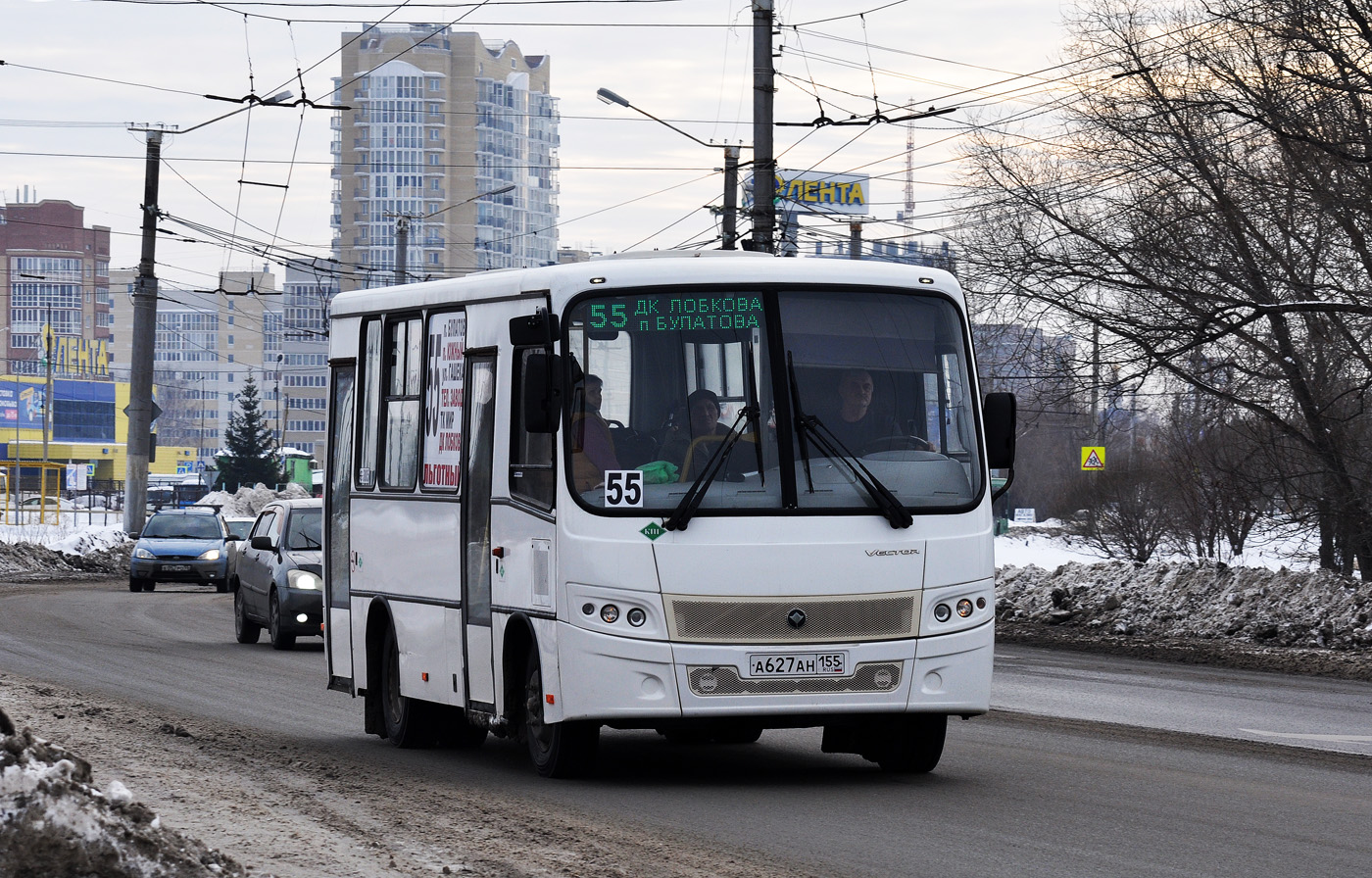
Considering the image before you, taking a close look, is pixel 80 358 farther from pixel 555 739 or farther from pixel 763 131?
pixel 555 739

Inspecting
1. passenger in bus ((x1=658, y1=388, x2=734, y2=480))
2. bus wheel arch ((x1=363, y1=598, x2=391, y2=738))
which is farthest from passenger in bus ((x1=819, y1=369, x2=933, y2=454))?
bus wheel arch ((x1=363, y1=598, x2=391, y2=738))

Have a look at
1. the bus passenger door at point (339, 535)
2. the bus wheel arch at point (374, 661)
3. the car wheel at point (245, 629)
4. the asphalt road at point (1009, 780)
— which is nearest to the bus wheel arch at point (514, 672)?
the asphalt road at point (1009, 780)

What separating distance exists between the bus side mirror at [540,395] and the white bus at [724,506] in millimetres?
11

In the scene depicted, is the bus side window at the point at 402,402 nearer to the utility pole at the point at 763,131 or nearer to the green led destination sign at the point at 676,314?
the green led destination sign at the point at 676,314

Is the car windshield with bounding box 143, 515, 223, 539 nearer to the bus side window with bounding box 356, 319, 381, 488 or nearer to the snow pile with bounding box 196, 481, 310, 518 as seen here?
the bus side window with bounding box 356, 319, 381, 488

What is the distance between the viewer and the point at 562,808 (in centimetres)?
902

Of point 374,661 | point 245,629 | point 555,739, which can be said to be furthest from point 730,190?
point 555,739

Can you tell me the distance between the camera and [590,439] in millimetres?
9805

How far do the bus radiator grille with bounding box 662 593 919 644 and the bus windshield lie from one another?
468mm

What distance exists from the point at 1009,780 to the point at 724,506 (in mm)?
2074

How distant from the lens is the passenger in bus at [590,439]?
9742 millimetres

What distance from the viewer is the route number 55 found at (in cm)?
965

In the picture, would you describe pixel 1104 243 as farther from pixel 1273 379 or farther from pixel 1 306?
pixel 1 306

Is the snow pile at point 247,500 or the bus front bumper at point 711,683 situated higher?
the snow pile at point 247,500
